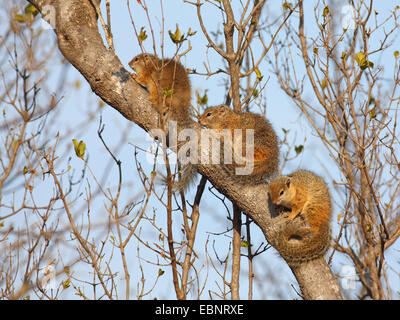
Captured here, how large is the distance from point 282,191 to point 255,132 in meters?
1.12

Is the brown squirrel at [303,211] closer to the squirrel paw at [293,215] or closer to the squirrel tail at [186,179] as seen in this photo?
the squirrel paw at [293,215]

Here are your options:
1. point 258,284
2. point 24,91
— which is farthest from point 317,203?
point 24,91

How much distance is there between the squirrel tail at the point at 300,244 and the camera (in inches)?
181

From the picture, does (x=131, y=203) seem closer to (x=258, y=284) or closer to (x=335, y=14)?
(x=258, y=284)

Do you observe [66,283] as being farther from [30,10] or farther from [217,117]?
[30,10]

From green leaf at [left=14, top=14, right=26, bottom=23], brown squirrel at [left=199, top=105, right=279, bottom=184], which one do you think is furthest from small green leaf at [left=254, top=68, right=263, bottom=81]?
green leaf at [left=14, top=14, right=26, bottom=23]

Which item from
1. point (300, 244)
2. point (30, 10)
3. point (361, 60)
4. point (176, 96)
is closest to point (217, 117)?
point (176, 96)

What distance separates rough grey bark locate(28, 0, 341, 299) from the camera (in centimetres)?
481

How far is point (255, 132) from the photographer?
5.81 m

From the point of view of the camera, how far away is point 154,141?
4602 millimetres

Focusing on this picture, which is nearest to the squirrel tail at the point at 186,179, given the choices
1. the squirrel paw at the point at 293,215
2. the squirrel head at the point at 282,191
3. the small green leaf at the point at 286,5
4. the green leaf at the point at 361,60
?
the squirrel head at the point at 282,191

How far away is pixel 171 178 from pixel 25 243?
2.04m

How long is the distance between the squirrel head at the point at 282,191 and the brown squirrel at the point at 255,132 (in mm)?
189
